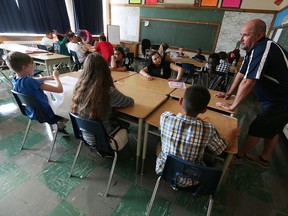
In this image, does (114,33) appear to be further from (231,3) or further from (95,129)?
(95,129)

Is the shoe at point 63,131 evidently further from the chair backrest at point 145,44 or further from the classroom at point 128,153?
the chair backrest at point 145,44

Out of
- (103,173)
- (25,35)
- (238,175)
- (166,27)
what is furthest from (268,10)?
(25,35)

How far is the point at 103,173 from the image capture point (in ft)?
5.68

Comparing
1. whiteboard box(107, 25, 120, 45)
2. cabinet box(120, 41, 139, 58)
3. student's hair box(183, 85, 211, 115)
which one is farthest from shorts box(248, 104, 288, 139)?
whiteboard box(107, 25, 120, 45)

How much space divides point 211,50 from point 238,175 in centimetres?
592

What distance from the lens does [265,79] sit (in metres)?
1.58

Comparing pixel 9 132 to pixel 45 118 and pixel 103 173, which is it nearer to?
pixel 45 118

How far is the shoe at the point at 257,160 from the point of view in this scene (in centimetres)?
199

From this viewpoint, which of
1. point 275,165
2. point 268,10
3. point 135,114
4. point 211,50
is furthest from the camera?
point 211,50

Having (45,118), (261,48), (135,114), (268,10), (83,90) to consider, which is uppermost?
(268,10)

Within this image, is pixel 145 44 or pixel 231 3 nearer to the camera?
pixel 231 3

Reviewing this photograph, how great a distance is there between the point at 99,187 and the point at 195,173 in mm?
1018

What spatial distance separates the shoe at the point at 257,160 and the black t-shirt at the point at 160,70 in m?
1.71

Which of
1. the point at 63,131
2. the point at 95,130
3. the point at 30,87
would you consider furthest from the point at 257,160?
the point at 30,87
